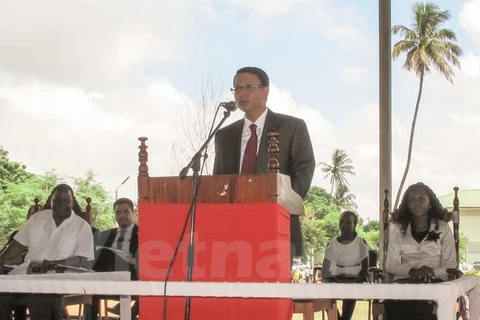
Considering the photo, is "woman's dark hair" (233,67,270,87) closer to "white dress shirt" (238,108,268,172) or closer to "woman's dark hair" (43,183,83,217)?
"white dress shirt" (238,108,268,172)

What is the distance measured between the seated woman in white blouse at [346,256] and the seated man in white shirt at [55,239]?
213cm

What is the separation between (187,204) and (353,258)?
3644 mm

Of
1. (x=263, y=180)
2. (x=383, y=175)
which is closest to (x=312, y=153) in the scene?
(x=263, y=180)

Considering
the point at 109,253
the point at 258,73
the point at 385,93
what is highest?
the point at 385,93

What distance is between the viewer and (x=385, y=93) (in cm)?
630

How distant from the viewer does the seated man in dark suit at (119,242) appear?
16.8 ft

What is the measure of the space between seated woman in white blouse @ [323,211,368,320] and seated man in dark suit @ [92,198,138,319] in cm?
141

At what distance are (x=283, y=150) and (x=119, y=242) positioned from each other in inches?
119

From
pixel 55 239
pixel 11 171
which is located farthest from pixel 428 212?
pixel 11 171

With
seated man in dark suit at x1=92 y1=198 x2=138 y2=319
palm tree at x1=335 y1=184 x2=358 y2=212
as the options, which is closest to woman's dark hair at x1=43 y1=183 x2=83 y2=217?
seated man in dark suit at x1=92 y1=198 x2=138 y2=319

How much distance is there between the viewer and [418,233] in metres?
3.57

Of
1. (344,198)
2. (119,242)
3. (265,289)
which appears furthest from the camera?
(344,198)

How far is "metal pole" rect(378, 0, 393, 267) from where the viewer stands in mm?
6281

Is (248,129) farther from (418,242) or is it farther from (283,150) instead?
(418,242)
